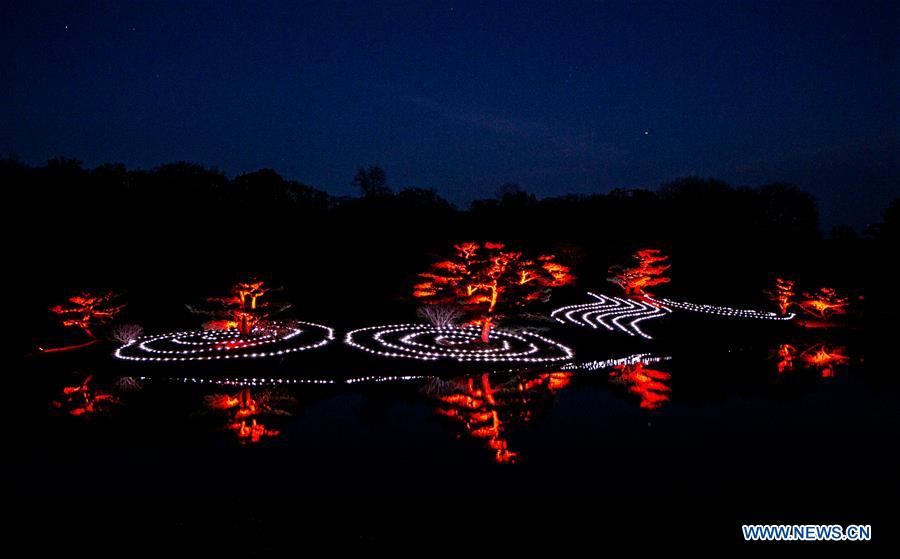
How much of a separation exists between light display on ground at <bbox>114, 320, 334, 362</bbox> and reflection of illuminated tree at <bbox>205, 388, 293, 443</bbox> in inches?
116

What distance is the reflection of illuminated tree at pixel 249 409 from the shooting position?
25.6 feet

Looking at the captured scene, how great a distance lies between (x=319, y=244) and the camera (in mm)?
28688

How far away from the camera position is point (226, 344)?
1344 centimetres

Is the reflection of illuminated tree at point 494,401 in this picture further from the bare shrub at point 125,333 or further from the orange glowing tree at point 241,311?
the bare shrub at point 125,333

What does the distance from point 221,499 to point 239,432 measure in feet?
7.23

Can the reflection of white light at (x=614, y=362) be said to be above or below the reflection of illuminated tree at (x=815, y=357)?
below

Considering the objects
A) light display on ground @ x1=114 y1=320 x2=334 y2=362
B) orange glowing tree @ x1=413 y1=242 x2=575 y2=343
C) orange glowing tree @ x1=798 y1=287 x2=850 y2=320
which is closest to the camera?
light display on ground @ x1=114 y1=320 x2=334 y2=362

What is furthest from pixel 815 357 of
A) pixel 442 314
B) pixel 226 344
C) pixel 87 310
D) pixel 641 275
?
pixel 87 310

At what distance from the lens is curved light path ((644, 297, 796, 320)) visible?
20.6m

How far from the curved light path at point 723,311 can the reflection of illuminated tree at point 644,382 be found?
11115 mm

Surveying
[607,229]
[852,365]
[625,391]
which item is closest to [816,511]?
[625,391]

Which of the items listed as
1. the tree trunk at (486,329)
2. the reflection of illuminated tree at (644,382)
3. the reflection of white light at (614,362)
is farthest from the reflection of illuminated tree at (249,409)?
the reflection of illuminated tree at (644,382)

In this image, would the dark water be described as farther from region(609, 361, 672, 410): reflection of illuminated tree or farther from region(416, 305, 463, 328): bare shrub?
region(416, 305, 463, 328): bare shrub

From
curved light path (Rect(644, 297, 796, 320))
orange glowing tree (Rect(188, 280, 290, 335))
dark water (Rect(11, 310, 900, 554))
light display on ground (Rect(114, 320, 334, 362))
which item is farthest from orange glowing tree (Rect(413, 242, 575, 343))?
curved light path (Rect(644, 297, 796, 320))
